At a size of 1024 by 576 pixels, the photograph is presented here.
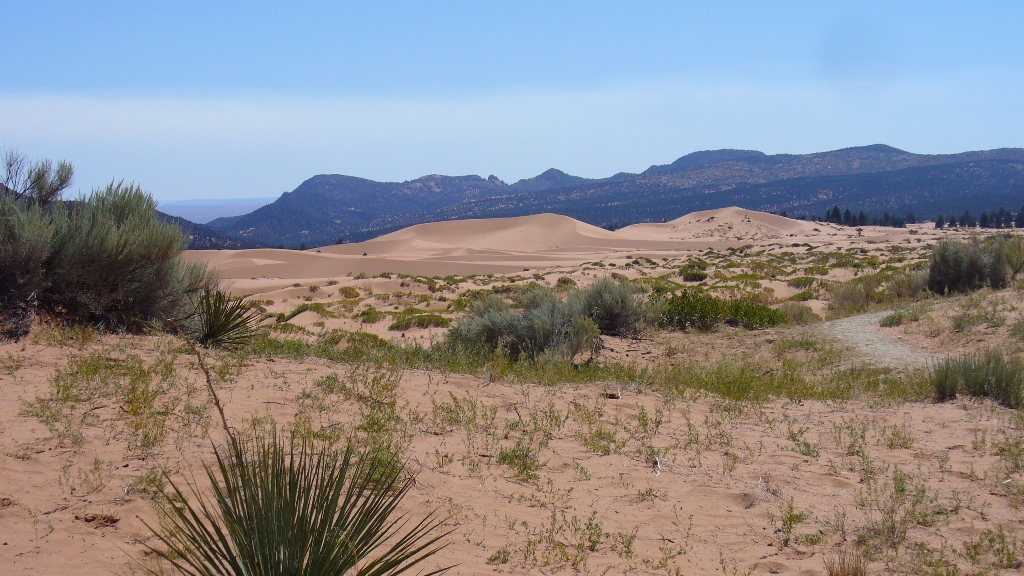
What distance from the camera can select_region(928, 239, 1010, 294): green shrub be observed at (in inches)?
576

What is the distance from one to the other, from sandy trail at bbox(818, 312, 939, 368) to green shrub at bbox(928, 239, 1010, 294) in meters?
3.08

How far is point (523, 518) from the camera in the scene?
4473 millimetres

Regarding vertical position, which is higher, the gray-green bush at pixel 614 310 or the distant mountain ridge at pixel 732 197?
the distant mountain ridge at pixel 732 197

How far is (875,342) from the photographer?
35.5ft

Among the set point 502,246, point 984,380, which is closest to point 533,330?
point 984,380

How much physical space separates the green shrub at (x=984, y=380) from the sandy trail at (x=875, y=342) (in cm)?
104

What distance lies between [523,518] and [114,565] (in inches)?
90.7

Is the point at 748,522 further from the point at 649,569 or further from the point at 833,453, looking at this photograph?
the point at 833,453

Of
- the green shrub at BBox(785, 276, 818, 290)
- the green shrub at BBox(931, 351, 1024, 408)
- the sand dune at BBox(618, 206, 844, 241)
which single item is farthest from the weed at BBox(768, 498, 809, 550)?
the sand dune at BBox(618, 206, 844, 241)

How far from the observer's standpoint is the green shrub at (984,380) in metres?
7.11

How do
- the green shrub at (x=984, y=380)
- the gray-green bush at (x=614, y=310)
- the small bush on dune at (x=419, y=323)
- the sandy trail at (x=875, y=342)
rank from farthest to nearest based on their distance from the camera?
the small bush on dune at (x=419, y=323), the gray-green bush at (x=614, y=310), the sandy trail at (x=875, y=342), the green shrub at (x=984, y=380)

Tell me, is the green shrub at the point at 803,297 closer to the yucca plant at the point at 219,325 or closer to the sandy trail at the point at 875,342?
the sandy trail at the point at 875,342

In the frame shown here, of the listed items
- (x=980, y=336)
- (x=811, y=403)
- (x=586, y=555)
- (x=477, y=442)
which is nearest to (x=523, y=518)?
(x=586, y=555)

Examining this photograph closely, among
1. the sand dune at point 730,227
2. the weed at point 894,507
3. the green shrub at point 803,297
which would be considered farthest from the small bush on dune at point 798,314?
the sand dune at point 730,227
